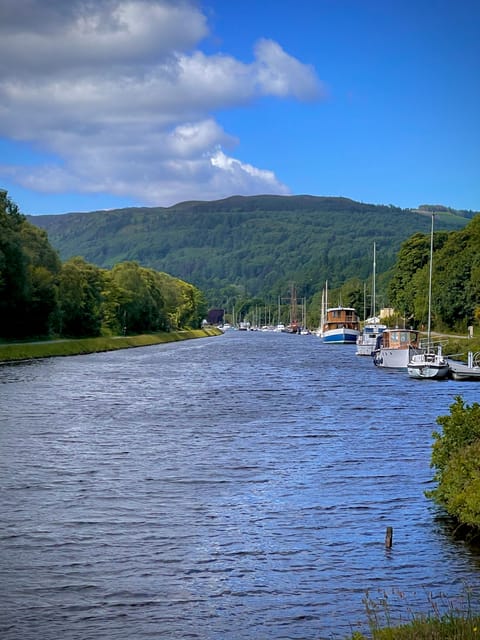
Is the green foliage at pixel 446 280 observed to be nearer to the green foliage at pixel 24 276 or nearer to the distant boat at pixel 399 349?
the distant boat at pixel 399 349

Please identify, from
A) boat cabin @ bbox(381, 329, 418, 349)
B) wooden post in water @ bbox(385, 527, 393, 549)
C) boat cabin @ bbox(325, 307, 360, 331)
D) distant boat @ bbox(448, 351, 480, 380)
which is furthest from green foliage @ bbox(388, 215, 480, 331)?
wooden post in water @ bbox(385, 527, 393, 549)

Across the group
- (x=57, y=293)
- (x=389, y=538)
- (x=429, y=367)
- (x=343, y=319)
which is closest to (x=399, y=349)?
(x=429, y=367)

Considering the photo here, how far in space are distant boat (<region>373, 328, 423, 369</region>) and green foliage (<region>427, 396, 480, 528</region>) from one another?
58704 mm

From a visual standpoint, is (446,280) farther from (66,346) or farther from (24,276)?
(24,276)

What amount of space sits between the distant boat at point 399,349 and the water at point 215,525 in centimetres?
3733

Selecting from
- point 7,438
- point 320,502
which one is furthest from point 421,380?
point 320,502

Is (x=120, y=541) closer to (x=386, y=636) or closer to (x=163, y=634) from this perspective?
(x=163, y=634)

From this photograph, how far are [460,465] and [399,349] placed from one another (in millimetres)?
62576

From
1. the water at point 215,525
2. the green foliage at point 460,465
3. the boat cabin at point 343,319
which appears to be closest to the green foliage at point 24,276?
the water at point 215,525

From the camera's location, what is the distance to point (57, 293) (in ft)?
372

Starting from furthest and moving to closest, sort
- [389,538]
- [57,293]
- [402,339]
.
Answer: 1. [57,293]
2. [402,339]
3. [389,538]

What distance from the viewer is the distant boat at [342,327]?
15512 centimetres

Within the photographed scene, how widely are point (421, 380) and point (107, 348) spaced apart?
218ft

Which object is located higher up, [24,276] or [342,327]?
[24,276]
